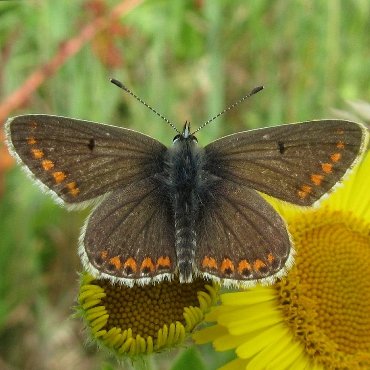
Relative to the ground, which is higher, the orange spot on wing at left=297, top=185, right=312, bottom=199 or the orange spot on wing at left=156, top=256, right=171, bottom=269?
the orange spot on wing at left=297, top=185, right=312, bottom=199

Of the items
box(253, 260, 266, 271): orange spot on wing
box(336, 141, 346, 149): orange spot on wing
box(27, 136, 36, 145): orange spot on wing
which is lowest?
box(253, 260, 266, 271): orange spot on wing

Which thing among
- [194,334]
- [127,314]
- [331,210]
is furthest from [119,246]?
[331,210]

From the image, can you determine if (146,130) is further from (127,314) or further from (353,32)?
(127,314)

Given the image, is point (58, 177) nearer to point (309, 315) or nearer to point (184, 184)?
point (184, 184)

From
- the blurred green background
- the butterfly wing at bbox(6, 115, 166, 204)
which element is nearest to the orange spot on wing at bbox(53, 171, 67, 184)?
the butterfly wing at bbox(6, 115, 166, 204)

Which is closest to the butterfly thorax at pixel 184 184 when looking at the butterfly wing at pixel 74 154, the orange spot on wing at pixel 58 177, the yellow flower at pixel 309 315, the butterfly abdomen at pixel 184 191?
the butterfly abdomen at pixel 184 191

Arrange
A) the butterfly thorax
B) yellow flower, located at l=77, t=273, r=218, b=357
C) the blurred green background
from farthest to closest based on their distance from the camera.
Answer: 1. the blurred green background
2. the butterfly thorax
3. yellow flower, located at l=77, t=273, r=218, b=357

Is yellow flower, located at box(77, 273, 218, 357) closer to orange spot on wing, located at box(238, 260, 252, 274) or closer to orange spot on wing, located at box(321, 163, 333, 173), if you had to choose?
orange spot on wing, located at box(238, 260, 252, 274)
